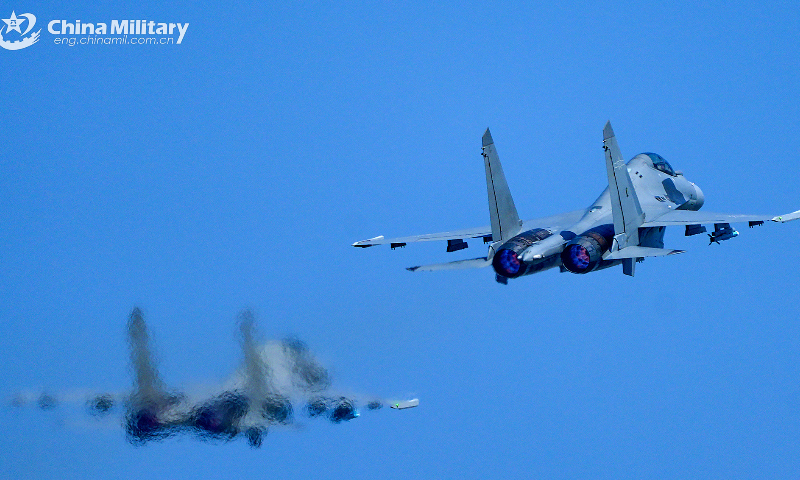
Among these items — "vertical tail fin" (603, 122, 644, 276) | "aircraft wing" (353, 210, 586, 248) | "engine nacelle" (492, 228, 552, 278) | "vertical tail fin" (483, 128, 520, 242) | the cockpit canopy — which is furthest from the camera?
the cockpit canopy

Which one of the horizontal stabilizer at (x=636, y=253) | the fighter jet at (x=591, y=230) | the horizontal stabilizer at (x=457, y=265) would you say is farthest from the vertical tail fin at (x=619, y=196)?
the horizontal stabilizer at (x=457, y=265)

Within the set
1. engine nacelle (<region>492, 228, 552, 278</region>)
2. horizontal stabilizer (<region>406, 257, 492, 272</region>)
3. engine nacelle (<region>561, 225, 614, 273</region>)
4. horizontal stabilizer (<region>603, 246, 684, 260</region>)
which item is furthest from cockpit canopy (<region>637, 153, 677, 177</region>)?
horizontal stabilizer (<region>406, 257, 492, 272</region>)

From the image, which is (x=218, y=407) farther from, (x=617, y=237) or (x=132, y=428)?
(x=617, y=237)

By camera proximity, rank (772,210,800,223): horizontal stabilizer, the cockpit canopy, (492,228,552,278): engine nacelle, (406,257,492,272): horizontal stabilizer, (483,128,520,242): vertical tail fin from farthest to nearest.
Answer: the cockpit canopy, (772,210,800,223): horizontal stabilizer, (483,128,520,242): vertical tail fin, (406,257,492,272): horizontal stabilizer, (492,228,552,278): engine nacelle

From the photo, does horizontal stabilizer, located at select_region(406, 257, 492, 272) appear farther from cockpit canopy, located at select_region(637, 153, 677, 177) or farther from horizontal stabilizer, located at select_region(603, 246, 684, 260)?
cockpit canopy, located at select_region(637, 153, 677, 177)

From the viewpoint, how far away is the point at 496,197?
43.9 m

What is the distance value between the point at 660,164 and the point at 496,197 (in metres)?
Answer: 10.5

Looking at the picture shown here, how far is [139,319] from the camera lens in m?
44.6

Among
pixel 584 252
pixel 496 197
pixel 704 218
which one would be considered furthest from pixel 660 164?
pixel 496 197

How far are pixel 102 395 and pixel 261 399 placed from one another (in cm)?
529

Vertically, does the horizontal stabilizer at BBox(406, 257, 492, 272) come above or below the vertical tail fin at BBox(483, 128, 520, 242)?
below

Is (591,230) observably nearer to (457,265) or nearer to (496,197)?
(496,197)

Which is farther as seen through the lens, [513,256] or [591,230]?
[591,230]

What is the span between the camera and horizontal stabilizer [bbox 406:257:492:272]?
141ft
